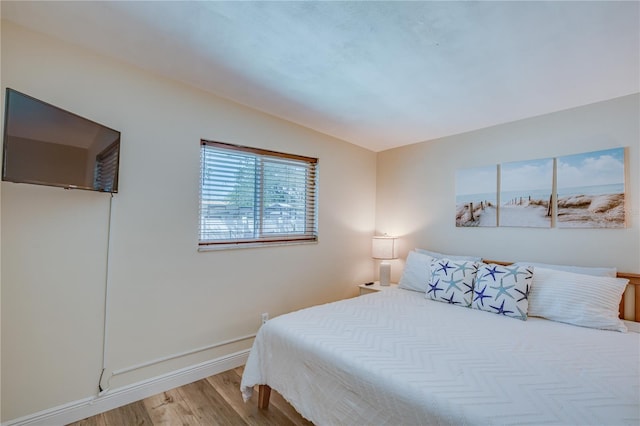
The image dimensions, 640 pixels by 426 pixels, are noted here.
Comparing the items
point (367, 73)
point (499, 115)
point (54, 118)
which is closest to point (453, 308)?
point (499, 115)

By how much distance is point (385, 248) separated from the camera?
3439 millimetres

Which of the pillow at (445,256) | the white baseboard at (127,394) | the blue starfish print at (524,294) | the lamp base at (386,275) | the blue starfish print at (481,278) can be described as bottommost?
the white baseboard at (127,394)

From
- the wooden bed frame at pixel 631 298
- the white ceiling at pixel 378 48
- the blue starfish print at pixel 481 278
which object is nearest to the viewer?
the white ceiling at pixel 378 48

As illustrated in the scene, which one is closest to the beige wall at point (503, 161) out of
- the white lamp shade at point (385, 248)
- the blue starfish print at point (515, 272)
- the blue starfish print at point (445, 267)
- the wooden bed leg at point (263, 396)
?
the white lamp shade at point (385, 248)

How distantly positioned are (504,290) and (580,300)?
1.45 ft

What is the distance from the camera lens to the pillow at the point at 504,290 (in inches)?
84.3

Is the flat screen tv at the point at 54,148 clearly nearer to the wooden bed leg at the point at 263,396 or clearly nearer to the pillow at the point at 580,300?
the wooden bed leg at the point at 263,396

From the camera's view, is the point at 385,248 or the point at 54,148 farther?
the point at 385,248

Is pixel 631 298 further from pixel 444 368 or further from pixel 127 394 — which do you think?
pixel 127 394

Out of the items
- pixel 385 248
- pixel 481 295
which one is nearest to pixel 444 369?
pixel 481 295

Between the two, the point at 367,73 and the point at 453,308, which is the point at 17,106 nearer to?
the point at 367,73

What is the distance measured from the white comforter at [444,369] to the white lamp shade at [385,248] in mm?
1264

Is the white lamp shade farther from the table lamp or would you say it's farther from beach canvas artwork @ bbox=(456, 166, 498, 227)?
beach canvas artwork @ bbox=(456, 166, 498, 227)

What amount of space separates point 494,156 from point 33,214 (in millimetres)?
3639
